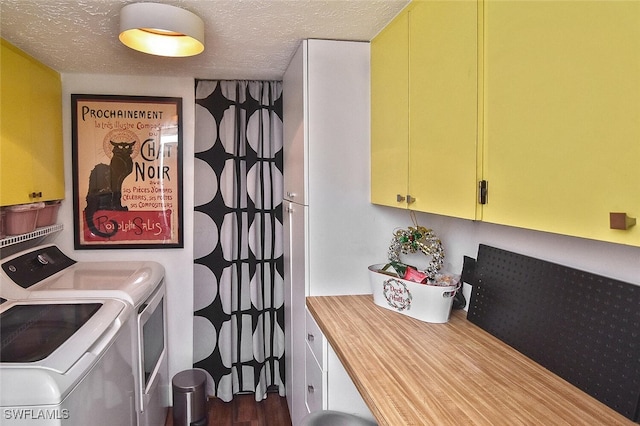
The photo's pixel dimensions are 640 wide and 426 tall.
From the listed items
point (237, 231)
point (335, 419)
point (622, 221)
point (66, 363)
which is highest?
point (622, 221)

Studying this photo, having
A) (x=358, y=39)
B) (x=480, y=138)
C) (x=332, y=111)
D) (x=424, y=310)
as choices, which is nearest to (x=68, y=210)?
(x=332, y=111)

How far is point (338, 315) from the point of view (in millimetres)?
1797

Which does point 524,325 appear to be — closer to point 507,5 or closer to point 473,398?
point 473,398

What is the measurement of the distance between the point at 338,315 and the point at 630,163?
121 cm

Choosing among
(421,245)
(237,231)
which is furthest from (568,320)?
(237,231)

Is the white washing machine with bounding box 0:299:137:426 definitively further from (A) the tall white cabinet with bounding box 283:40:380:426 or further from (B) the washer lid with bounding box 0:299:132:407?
(A) the tall white cabinet with bounding box 283:40:380:426

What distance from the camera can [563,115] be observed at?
0.95m

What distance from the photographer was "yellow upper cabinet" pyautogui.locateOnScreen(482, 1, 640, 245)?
812 mm

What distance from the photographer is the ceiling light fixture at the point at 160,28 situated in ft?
5.28

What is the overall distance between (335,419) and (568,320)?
0.86 m

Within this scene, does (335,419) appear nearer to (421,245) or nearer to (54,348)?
(421,245)

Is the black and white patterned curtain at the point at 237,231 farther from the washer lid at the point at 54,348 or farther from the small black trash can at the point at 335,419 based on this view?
the small black trash can at the point at 335,419

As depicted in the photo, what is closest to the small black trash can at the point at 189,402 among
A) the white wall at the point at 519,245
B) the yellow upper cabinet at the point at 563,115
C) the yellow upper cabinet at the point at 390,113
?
the white wall at the point at 519,245

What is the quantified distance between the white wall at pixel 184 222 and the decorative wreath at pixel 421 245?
5.04 ft
